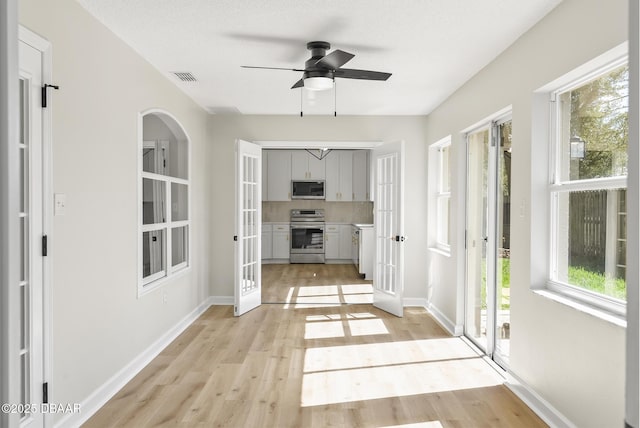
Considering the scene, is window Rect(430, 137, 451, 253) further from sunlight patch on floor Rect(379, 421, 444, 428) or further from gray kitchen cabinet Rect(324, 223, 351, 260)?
gray kitchen cabinet Rect(324, 223, 351, 260)

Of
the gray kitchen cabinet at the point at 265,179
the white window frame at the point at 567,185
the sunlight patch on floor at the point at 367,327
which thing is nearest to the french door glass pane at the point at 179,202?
the sunlight patch on floor at the point at 367,327

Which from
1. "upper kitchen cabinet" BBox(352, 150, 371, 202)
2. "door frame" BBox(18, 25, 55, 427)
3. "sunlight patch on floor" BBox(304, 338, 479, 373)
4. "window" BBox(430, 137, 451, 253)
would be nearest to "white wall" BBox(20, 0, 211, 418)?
"door frame" BBox(18, 25, 55, 427)

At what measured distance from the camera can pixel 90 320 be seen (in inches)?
114

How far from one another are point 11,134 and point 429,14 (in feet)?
9.09

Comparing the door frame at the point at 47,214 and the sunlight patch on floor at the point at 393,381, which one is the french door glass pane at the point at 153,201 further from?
the sunlight patch on floor at the point at 393,381

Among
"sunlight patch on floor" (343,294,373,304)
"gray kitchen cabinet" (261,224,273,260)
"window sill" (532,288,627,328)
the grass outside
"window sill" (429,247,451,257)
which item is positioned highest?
the grass outside

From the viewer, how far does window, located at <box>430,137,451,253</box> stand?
5.44 metres

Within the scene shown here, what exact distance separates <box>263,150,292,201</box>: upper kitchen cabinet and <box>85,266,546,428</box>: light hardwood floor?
4.90 m

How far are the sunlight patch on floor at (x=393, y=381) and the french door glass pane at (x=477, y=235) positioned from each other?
562 millimetres

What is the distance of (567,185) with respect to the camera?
9.05 ft

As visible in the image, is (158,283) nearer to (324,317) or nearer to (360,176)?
(324,317)

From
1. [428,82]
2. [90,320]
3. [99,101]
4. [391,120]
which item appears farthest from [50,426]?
[391,120]

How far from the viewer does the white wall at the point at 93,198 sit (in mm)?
2529

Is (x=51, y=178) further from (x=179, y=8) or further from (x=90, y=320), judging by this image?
(x=179, y=8)
